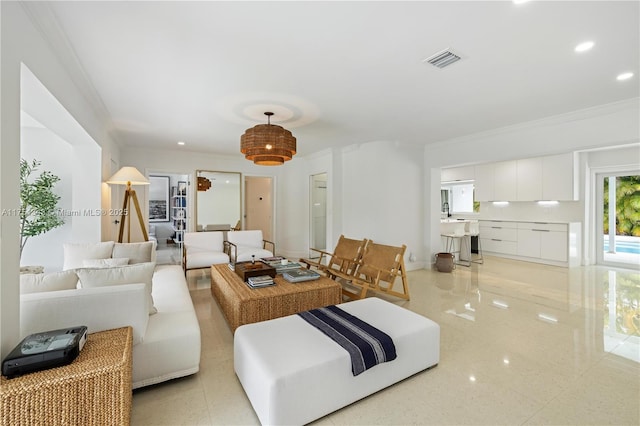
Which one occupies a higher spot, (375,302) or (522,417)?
(375,302)

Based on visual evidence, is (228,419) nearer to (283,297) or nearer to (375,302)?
(283,297)

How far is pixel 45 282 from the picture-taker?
72.4 inches

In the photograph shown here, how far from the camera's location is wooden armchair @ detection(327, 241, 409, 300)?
3727mm

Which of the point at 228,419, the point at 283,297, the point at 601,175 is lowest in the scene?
the point at 228,419

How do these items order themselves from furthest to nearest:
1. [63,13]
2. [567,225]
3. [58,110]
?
[567,225]
[58,110]
[63,13]

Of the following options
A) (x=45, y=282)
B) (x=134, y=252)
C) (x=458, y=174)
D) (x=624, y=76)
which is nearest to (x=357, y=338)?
(x=45, y=282)

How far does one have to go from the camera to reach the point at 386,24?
199 centimetres

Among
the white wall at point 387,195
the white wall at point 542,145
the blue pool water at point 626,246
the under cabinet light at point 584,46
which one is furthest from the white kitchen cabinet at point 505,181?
the under cabinet light at point 584,46

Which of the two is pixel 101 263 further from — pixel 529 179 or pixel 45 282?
pixel 529 179

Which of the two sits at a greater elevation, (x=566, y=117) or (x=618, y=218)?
(x=566, y=117)

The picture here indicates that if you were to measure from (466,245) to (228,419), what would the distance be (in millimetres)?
6083

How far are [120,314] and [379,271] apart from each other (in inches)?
108

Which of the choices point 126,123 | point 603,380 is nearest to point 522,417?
point 603,380

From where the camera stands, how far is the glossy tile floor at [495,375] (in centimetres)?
178
